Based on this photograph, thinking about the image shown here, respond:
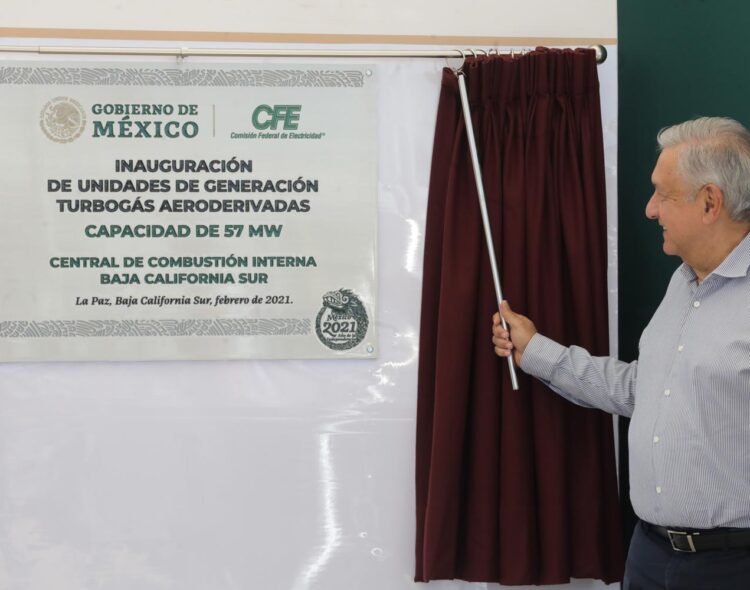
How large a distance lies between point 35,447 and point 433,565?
1075 mm

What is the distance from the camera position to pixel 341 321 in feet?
8.06

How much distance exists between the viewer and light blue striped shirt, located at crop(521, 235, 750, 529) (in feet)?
5.97

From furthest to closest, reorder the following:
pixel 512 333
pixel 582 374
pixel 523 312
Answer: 1. pixel 523 312
2. pixel 512 333
3. pixel 582 374

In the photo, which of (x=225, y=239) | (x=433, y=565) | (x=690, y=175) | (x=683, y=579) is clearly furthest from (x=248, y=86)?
(x=683, y=579)

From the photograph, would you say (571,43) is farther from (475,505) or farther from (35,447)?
(35,447)

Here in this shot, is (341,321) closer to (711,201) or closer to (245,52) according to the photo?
(245,52)

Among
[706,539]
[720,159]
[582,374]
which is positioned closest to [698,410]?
[706,539]

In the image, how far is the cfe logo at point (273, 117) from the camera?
245 centimetres

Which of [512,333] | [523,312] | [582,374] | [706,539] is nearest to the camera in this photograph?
[706,539]

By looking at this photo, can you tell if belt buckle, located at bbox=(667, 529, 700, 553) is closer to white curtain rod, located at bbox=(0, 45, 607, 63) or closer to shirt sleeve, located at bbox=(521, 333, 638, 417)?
shirt sleeve, located at bbox=(521, 333, 638, 417)

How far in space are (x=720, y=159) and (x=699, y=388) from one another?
0.46m

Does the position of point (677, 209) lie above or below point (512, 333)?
above

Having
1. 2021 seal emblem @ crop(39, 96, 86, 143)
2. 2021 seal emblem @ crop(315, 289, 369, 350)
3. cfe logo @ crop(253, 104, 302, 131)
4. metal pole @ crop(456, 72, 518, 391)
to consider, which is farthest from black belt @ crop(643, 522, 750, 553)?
2021 seal emblem @ crop(39, 96, 86, 143)

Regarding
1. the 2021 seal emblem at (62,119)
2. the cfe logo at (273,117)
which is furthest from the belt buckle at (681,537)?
the 2021 seal emblem at (62,119)
